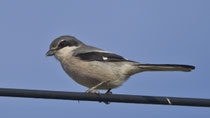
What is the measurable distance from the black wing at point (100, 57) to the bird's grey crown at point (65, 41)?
83cm

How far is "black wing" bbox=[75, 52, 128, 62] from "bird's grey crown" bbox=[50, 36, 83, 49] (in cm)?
83

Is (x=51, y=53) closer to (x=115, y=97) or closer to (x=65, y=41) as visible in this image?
(x=65, y=41)

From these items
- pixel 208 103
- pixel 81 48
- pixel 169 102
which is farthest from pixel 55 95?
pixel 81 48

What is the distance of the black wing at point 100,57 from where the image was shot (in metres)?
7.49

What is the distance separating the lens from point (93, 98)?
5039 millimetres

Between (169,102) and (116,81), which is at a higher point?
(169,102)

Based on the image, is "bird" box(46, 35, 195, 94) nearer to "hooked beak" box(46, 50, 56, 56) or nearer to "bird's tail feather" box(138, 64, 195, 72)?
"bird's tail feather" box(138, 64, 195, 72)

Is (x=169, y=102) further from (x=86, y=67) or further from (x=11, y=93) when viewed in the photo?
(x=86, y=67)

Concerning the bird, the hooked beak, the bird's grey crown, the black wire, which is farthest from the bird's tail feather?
the hooked beak

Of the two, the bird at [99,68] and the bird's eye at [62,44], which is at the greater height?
the bird's eye at [62,44]

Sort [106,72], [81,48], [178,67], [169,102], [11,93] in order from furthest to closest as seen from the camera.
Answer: [81,48] → [106,72] → [178,67] → [169,102] → [11,93]

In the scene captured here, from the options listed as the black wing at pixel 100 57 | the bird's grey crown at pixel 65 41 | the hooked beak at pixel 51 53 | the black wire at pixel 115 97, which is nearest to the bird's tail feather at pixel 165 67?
the black wing at pixel 100 57

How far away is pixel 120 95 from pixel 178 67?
174cm

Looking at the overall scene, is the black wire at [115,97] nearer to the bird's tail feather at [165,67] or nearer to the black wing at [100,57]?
the bird's tail feather at [165,67]
